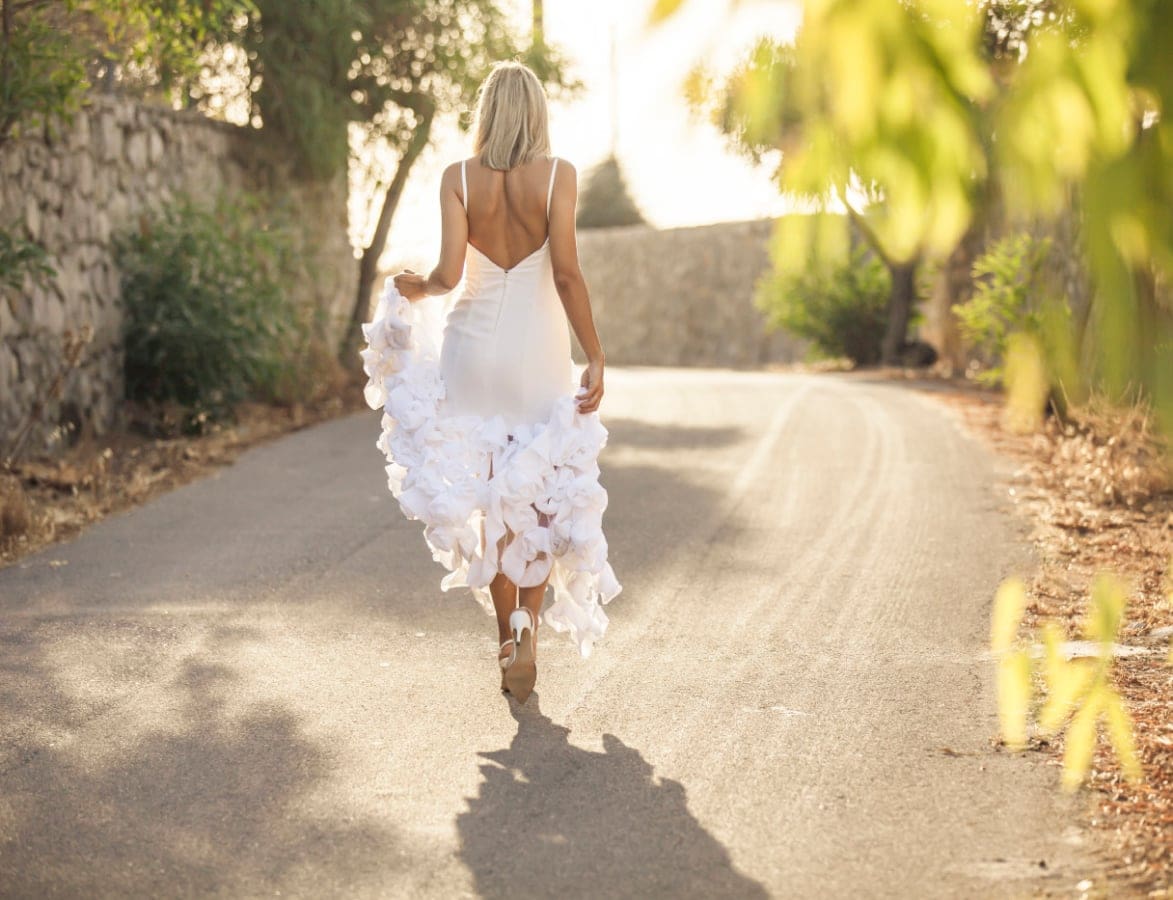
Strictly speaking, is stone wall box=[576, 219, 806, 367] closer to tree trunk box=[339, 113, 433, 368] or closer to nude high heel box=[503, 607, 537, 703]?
tree trunk box=[339, 113, 433, 368]

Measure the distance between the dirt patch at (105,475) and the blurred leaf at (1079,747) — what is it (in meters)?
5.45

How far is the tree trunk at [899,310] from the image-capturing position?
21712 mm

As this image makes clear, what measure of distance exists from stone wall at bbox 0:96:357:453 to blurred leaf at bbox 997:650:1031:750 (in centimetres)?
718

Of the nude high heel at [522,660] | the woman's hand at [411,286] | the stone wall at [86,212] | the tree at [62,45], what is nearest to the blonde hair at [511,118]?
the woman's hand at [411,286]

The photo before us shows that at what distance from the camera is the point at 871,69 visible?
2.62m

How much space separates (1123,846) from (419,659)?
2.79 m

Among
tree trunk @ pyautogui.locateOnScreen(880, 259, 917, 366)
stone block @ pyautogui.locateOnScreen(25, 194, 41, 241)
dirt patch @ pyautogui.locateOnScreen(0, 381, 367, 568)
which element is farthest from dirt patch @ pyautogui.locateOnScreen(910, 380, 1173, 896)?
tree trunk @ pyautogui.locateOnScreen(880, 259, 917, 366)

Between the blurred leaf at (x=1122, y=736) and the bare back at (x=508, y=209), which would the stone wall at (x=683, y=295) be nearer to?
the bare back at (x=508, y=209)

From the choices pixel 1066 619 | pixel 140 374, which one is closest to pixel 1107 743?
pixel 1066 619

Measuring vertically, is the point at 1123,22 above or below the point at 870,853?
above

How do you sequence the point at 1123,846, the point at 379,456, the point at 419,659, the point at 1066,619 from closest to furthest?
1. the point at 1123,846
2. the point at 419,659
3. the point at 1066,619
4. the point at 379,456

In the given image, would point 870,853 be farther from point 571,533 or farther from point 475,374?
point 475,374

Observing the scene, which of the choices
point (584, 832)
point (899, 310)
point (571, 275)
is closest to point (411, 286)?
point (571, 275)

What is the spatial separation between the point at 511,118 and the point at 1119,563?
399 centimetres
